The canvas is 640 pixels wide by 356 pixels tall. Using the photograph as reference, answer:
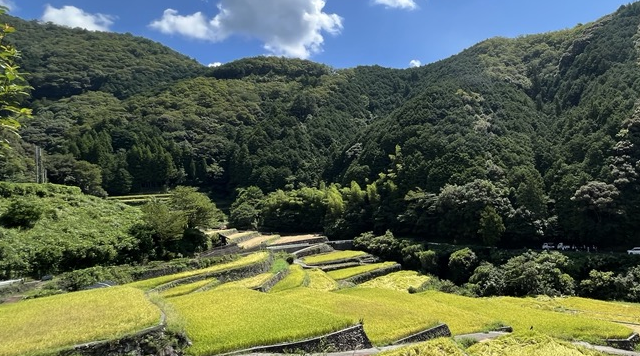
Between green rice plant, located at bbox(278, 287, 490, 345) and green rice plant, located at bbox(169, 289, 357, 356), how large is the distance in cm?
131

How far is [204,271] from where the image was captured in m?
23.4

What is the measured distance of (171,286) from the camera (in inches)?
821

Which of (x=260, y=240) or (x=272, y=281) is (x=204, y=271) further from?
(x=260, y=240)

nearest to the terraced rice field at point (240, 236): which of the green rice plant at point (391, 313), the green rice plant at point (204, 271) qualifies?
the green rice plant at point (204, 271)

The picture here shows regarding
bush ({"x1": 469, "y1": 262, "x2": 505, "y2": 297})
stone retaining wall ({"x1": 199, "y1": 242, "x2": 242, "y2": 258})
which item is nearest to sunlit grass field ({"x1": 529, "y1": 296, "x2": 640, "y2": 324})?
bush ({"x1": 469, "y1": 262, "x2": 505, "y2": 297})

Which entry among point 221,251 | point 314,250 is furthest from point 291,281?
point 314,250

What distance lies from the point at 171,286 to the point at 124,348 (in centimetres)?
1058

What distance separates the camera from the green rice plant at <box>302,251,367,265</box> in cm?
3630

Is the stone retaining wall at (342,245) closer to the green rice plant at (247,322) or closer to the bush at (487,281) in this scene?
the bush at (487,281)

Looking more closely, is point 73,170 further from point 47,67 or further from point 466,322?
point 47,67

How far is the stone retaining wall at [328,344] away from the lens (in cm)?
1155

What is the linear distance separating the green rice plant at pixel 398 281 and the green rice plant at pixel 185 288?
41.6ft

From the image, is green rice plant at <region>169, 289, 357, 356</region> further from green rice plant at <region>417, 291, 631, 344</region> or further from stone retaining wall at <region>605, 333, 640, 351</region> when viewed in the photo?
stone retaining wall at <region>605, 333, 640, 351</region>

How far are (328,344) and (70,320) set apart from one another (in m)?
7.34
